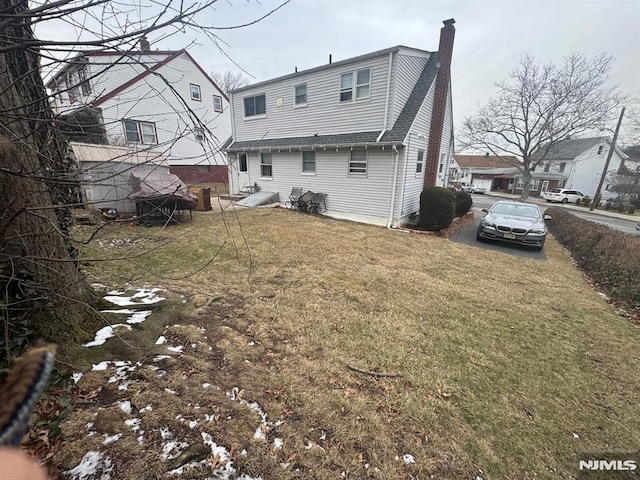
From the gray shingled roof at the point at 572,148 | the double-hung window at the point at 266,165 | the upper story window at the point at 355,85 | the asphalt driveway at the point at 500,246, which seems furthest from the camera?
the gray shingled roof at the point at 572,148

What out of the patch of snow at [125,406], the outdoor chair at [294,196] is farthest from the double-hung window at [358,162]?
the patch of snow at [125,406]

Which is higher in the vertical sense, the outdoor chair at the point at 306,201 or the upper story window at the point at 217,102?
the upper story window at the point at 217,102

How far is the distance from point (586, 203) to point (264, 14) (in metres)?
37.5

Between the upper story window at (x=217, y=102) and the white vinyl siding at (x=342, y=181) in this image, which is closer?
the white vinyl siding at (x=342, y=181)

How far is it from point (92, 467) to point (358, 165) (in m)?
10.4

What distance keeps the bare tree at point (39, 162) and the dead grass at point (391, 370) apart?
2.26 feet

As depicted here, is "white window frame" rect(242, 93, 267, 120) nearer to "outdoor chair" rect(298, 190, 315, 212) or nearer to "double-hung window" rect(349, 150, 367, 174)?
"outdoor chair" rect(298, 190, 315, 212)

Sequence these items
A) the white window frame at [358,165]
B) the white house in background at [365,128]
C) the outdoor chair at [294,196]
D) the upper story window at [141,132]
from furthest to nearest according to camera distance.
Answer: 1. the upper story window at [141,132]
2. the outdoor chair at [294,196]
3. the white window frame at [358,165]
4. the white house in background at [365,128]

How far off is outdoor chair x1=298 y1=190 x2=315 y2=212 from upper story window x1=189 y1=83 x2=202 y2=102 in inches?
552

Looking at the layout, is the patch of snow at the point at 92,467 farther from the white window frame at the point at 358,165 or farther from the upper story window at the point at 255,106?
the upper story window at the point at 255,106

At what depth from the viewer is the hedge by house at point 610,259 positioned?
17.3 ft

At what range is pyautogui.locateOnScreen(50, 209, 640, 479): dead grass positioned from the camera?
2.10m

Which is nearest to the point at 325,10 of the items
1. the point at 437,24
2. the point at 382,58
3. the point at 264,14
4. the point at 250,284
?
the point at 264,14

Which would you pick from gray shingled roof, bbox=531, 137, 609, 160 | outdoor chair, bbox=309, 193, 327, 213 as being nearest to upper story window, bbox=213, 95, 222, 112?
outdoor chair, bbox=309, 193, 327, 213
